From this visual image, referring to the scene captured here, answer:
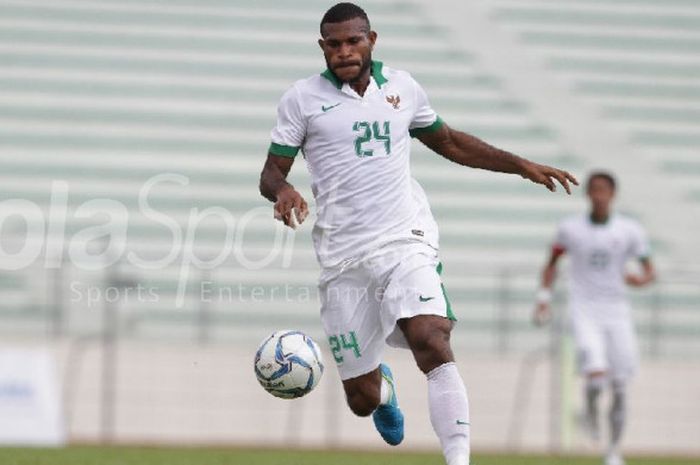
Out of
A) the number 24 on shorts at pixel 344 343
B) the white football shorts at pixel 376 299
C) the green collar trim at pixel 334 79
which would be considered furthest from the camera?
the number 24 on shorts at pixel 344 343

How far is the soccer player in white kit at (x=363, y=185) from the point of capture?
7.34 meters

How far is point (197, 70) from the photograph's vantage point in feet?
62.1

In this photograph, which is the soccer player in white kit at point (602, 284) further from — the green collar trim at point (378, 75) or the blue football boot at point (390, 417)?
the green collar trim at point (378, 75)

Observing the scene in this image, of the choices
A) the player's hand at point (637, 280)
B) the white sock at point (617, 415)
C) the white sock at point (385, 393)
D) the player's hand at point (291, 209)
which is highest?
the player's hand at point (637, 280)

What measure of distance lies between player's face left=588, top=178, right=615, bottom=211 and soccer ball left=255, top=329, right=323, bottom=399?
5641mm

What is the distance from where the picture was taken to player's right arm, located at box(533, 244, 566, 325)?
41.5 ft

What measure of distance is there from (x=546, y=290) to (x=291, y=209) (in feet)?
21.2

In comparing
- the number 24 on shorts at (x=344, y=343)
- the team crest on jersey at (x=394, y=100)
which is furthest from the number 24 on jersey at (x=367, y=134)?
the number 24 on shorts at (x=344, y=343)

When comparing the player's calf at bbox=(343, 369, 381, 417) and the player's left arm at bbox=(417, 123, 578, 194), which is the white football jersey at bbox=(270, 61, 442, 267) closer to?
the player's left arm at bbox=(417, 123, 578, 194)

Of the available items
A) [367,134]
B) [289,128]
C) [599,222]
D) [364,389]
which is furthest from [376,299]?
[599,222]

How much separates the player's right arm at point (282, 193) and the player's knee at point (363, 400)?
1.29 metres

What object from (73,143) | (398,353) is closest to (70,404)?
(398,353)

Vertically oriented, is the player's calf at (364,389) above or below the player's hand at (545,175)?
below

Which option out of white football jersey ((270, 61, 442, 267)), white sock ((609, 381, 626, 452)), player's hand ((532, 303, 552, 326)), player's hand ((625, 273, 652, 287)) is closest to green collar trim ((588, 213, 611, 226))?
player's hand ((625, 273, 652, 287))
